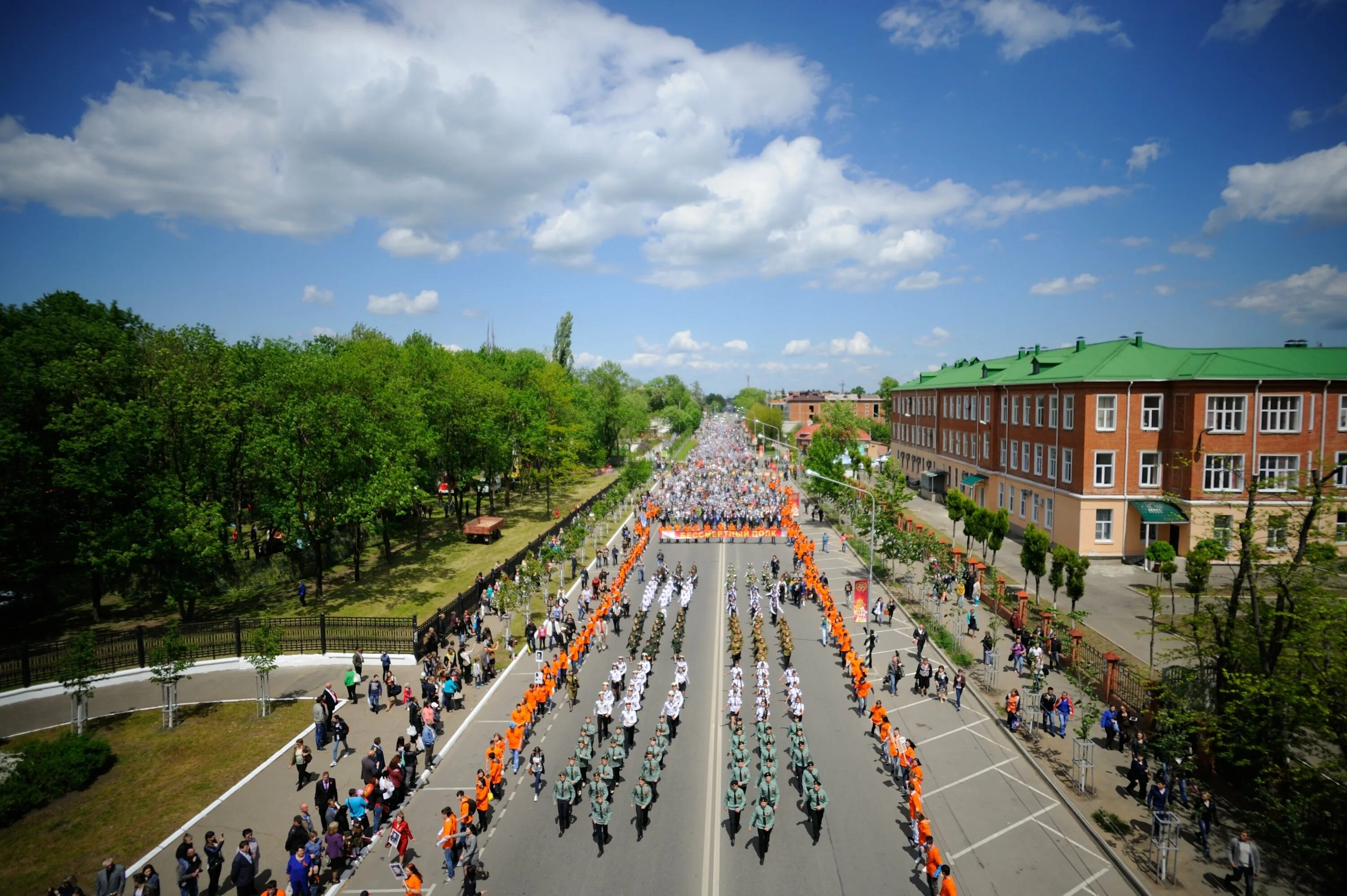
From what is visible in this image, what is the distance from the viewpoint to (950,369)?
236 feet

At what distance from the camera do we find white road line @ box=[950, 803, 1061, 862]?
13594 millimetres

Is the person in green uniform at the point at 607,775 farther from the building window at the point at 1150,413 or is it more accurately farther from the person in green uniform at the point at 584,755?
the building window at the point at 1150,413

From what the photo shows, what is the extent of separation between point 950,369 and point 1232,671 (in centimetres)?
6090

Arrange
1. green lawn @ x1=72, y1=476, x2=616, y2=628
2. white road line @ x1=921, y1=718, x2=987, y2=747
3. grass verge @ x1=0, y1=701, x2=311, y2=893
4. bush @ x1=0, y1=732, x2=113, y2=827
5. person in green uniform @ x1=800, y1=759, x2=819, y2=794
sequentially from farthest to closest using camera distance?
green lawn @ x1=72, y1=476, x2=616, y2=628 → white road line @ x1=921, y1=718, x2=987, y2=747 → bush @ x1=0, y1=732, x2=113, y2=827 → person in green uniform @ x1=800, y1=759, x2=819, y2=794 → grass verge @ x1=0, y1=701, x2=311, y2=893

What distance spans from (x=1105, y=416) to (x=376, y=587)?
130 ft

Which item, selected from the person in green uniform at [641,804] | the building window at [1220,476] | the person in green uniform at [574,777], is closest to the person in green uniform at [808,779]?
the person in green uniform at [641,804]

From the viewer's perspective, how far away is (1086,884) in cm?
1276

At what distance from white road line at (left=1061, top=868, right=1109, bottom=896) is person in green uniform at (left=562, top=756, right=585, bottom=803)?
31.3 ft

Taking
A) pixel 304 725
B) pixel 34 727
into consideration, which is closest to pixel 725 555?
pixel 304 725

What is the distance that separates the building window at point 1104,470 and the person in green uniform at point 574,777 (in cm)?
3356

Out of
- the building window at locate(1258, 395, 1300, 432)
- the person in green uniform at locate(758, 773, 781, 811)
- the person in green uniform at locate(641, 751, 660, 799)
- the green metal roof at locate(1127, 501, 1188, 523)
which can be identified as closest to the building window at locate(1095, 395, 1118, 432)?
the green metal roof at locate(1127, 501, 1188, 523)

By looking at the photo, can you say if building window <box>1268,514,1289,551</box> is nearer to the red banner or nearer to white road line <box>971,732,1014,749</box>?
white road line <box>971,732,1014,749</box>

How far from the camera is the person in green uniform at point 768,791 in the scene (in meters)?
13.7

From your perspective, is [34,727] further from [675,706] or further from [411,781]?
[675,706]
